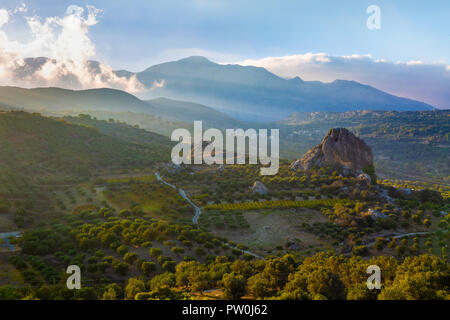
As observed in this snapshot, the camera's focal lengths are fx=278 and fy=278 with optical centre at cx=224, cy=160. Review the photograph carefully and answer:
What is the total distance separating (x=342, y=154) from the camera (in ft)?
256

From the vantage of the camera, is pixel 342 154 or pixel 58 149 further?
pixel 58 149

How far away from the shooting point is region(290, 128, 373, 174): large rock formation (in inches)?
3034

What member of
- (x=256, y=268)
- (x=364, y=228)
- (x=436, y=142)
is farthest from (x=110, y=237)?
(x=436, y=142)

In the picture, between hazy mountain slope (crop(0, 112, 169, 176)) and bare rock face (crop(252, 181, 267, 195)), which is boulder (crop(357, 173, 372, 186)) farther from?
hazy mountain slope (crop(0, 112, 169, 176))

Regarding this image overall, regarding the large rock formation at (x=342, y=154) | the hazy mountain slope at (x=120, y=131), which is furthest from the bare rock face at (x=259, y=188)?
the hazy mountain slope at (x=120, y=131)

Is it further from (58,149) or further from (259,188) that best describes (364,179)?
(58,149)

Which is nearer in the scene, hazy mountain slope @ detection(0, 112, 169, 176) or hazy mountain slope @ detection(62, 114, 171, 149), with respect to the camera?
hazy mountain slope @ detection(0, 112, 169, 176)

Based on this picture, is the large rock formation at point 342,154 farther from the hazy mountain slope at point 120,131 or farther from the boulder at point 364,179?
the hazy mountain slope at point 120,131

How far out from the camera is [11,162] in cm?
7075

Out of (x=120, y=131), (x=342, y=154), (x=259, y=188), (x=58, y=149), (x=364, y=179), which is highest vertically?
(x=120, y=131)

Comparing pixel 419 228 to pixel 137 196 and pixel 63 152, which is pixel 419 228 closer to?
pixel 137 196

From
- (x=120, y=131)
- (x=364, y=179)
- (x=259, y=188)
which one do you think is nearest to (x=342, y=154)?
(x=364, y=179)

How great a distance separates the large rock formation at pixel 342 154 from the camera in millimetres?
77062

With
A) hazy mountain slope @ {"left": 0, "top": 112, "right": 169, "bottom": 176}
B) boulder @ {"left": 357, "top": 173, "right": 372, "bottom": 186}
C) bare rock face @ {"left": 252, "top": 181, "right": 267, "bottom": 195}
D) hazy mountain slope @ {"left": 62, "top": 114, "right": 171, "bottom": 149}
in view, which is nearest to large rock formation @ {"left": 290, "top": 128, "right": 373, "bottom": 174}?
boulder @ {"left": 357, "top": 173, "right": 372, "bottom": 186}
